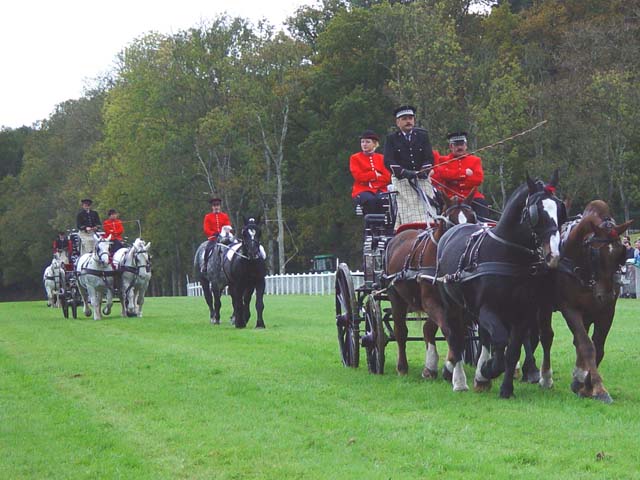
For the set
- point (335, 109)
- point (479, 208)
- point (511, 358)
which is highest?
point (335, 109)

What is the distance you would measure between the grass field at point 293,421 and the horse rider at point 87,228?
14.2 m

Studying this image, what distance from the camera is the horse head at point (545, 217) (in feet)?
32.3

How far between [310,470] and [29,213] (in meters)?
83.5

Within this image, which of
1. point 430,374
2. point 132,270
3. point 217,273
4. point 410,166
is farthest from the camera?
point 132,270

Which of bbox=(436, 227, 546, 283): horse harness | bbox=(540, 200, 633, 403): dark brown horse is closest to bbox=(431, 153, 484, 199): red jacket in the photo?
bbox=(436, 227, 546, 283): horse harness

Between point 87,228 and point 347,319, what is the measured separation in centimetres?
1781

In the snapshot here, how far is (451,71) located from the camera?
51.3 m

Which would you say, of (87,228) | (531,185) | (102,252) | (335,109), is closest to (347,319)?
(531,185)

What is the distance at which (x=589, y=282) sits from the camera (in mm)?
10203

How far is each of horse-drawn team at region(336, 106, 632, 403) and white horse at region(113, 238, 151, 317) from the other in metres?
14.9

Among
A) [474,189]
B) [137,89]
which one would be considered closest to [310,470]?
[474,189]

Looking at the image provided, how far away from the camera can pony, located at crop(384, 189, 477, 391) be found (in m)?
11.6

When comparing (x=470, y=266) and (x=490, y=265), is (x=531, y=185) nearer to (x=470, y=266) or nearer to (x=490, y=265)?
(x=490, y=265)

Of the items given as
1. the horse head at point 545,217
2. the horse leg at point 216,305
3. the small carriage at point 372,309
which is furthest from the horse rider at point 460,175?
the horse leg at point 216,305
